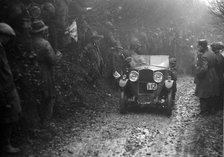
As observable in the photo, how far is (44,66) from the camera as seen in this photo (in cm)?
678

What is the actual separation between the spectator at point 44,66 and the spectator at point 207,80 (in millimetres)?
3924

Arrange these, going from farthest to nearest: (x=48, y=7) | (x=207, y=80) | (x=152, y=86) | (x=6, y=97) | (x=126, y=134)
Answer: (x=152, y=86) < (x=207, y=80) < (x=48, y=7) < (x=126, y=134) < (x=6, y=97)

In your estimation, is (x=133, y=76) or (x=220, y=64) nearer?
(x=220, y=64)

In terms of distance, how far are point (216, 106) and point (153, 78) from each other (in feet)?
6.09

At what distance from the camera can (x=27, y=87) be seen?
647 cm

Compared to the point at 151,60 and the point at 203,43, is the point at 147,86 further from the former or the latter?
the point at 203,43

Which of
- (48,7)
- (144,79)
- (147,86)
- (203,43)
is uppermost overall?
(48,7)

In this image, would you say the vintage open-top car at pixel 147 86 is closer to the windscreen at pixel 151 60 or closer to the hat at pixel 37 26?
the windscreen at pixel 151 60

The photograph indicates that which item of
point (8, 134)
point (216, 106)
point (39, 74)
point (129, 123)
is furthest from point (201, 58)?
point (8, 134)

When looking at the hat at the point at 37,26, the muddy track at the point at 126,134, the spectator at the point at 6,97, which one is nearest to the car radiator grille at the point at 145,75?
the muddy track at the point at 126,134

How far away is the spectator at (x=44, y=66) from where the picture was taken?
665 cm

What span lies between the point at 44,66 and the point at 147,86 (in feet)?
11.3

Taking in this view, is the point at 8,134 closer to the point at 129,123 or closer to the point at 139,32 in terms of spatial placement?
the point at 129,123

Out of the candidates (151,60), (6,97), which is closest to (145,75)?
(151,60)
